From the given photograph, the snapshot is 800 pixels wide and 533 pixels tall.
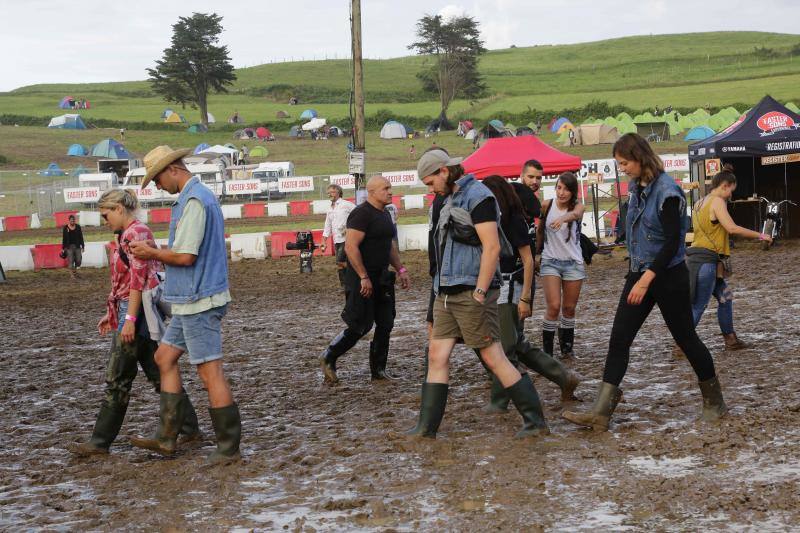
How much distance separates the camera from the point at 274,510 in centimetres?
535

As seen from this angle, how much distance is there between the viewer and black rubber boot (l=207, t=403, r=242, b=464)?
250 inches

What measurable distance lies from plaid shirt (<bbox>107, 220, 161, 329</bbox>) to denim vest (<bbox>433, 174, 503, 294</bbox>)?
189cm

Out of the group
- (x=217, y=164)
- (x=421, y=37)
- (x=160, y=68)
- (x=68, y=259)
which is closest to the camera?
(x=68, y=259)

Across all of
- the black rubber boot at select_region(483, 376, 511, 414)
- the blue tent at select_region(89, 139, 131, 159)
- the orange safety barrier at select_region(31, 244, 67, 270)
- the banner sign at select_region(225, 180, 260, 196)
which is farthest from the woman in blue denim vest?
the blue tent at select_region(89, 139, 131, 159)

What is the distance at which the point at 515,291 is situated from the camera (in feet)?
24.3

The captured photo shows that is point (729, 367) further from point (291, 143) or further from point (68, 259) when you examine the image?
point (291, 143)

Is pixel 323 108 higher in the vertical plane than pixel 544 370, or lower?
higher

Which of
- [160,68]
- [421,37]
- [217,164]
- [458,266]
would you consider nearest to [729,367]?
[458,266]

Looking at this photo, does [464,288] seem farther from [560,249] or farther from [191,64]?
[191,64]

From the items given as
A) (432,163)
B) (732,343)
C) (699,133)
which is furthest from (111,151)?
(432,163)

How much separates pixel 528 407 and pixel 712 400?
1.24 m

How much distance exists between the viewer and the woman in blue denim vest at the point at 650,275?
20.8ft

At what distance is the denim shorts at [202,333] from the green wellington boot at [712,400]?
3121mm

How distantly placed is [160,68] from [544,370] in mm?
91198
